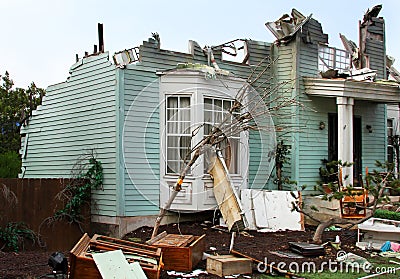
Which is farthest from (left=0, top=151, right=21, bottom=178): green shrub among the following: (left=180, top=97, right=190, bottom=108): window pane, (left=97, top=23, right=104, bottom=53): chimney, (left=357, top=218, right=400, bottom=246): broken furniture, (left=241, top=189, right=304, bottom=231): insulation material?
(left=357, top=218, right=400, bottom=246): broken furniture

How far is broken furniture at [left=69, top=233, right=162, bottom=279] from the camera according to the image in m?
5.96

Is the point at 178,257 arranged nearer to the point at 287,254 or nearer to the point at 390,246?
the point at 287,254

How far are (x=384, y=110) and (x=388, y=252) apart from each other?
7.04 meters

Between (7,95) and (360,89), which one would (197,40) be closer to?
(360,89)

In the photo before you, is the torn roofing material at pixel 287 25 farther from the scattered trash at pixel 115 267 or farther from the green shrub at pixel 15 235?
the scattered trash at pixel 115 267

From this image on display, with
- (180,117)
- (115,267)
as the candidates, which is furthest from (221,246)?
(115,267)

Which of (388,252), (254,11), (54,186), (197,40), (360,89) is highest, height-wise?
(254,11)

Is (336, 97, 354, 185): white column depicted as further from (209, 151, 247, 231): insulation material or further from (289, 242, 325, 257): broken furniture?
(289, 242, 325, 257): broken furniture

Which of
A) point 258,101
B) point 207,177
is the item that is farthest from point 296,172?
point 258,101

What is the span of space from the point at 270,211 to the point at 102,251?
5.51 m

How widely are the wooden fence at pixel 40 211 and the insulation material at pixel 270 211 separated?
367cm

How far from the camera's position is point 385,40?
49.5ft

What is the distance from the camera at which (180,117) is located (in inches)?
428

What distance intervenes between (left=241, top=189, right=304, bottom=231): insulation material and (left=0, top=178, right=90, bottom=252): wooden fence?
12.0 ft
